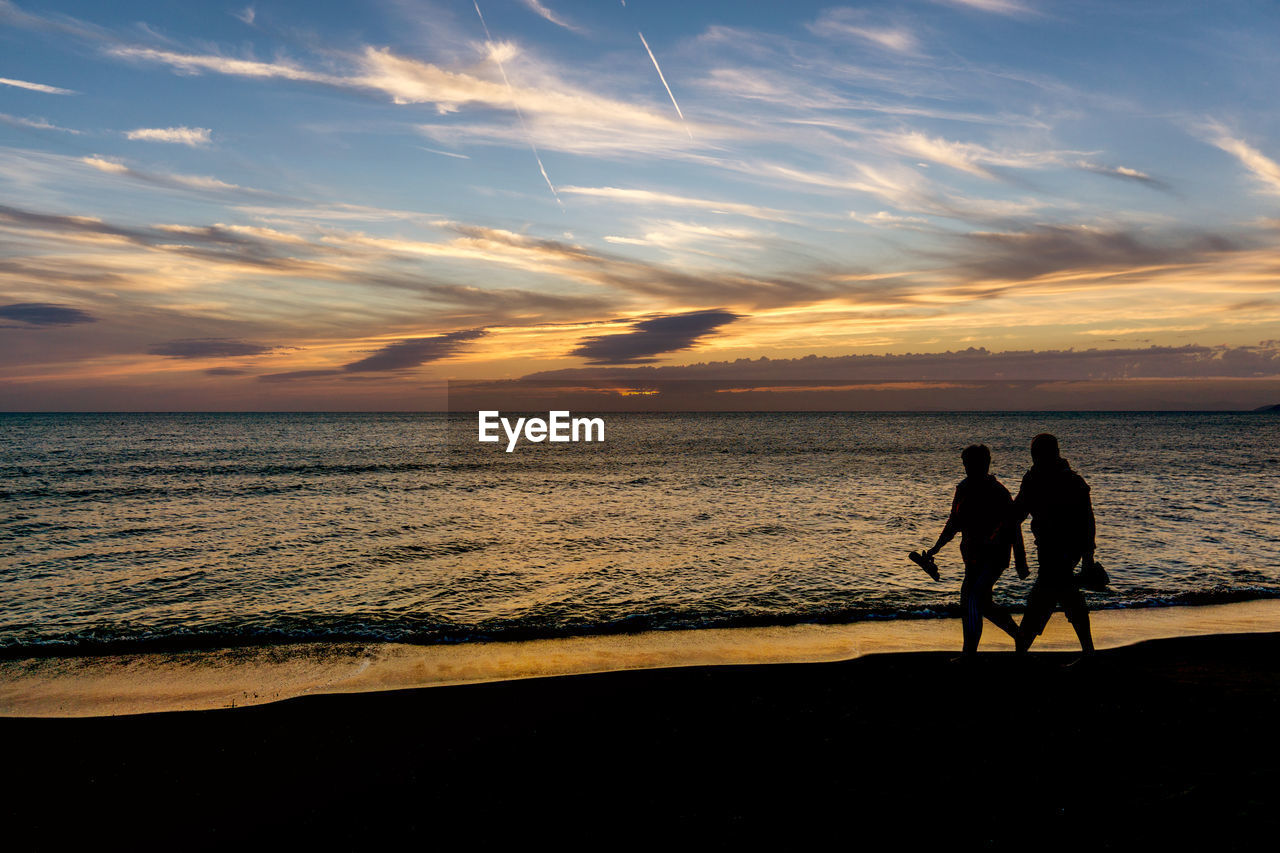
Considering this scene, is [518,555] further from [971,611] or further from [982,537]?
[982,537]

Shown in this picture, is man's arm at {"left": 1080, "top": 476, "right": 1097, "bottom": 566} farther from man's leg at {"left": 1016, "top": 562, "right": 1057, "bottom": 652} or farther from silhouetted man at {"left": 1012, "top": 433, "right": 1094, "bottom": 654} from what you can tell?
man's leg at {"left": 1016, "top": 562, "right": 1057, "bottom": 652}

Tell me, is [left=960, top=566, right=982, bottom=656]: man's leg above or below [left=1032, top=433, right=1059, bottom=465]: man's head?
below

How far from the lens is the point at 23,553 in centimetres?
1550

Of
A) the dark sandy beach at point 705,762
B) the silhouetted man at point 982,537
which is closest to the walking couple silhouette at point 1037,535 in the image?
the silhouetted man at point 982,537

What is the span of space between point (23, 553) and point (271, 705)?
1383cm

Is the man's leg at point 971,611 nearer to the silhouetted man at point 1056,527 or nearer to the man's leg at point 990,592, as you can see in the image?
the man's leg at point 990,592

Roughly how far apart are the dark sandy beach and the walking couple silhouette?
2.33 feet

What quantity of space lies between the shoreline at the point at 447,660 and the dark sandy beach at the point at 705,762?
0.49 metres

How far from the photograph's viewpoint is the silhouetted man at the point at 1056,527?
274 inches

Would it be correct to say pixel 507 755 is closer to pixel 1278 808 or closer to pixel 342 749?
pixel 342 749

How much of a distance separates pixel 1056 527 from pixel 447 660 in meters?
7.35

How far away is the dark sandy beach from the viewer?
14.7ft

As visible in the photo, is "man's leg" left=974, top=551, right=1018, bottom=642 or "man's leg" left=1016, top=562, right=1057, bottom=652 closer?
"man's leg" left=974, top=551, right=1018, bottom=642

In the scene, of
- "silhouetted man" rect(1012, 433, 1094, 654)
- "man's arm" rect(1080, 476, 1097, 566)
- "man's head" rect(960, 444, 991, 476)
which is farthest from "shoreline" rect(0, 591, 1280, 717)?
"man's head" rect(960, 444, 991, 476)
